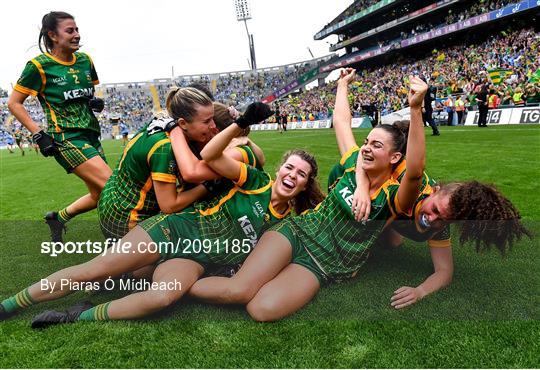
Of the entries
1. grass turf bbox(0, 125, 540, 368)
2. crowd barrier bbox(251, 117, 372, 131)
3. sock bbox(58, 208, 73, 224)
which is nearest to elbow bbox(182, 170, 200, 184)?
grass turf bbox(0, 125, 540, 368)

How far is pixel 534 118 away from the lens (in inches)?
623

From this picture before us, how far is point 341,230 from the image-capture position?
295 centimetres

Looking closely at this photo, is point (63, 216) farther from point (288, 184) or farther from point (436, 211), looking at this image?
point (436, 211)

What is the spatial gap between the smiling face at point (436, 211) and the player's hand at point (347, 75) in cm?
137

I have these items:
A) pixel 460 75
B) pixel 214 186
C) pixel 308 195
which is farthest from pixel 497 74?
pixel 214 186

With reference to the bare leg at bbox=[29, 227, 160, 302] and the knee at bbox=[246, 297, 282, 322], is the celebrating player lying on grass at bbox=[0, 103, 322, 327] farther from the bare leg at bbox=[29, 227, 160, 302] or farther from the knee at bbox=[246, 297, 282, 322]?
the knee at bbox=[246, 297, 282, 322]

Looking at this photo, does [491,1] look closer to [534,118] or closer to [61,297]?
[534,118]

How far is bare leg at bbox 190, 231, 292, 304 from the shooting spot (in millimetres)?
2709

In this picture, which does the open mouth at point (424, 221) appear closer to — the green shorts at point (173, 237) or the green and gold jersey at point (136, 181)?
the green shorts at point (173, 237)

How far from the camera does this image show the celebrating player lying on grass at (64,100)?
3.96 metres

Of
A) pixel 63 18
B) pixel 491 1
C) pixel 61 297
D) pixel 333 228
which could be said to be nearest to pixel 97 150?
pixel 63 18

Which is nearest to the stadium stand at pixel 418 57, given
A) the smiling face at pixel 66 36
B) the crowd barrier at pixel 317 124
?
the crowd barrier at pixel 317 124

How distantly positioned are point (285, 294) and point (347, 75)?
2025 mm

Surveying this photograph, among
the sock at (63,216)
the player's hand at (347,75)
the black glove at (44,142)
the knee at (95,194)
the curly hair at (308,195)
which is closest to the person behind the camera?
the curly hair at (308,195)
